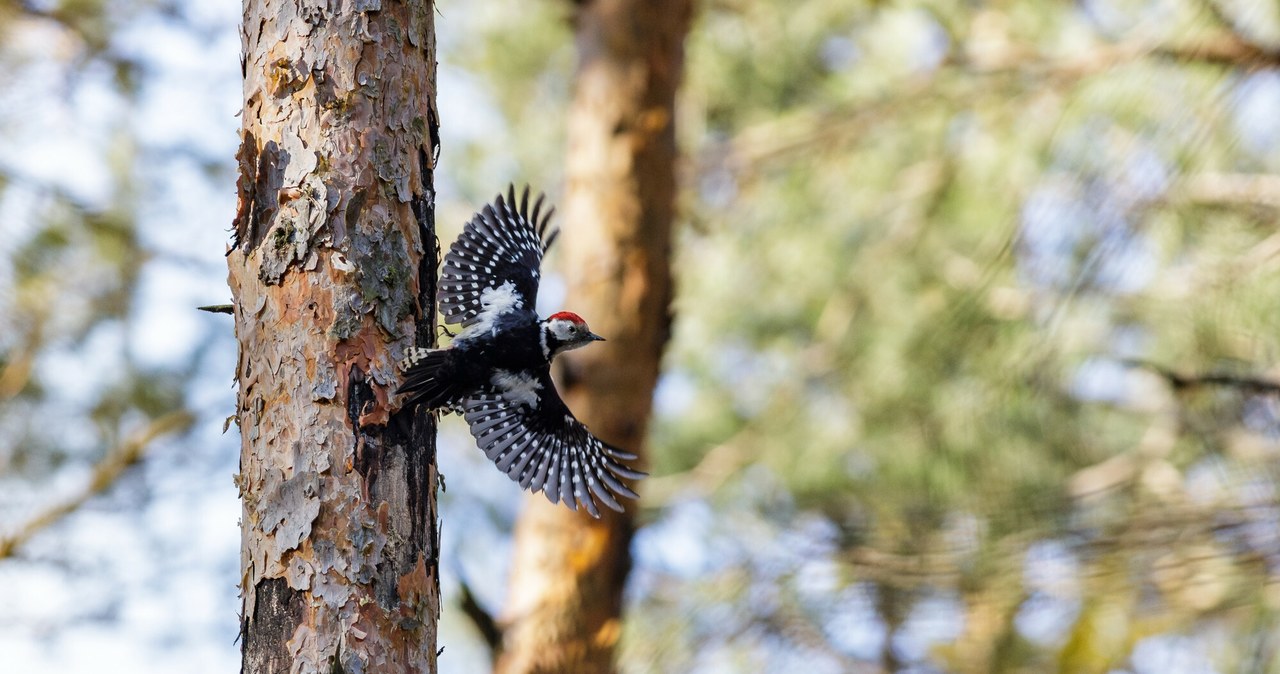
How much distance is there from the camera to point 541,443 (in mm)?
3193

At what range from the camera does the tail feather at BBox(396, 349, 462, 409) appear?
2.31 metres

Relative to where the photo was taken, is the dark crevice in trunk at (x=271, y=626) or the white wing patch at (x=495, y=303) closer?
the dark crevice in trunk at (x=271, y=626)

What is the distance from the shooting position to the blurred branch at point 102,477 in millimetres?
4008

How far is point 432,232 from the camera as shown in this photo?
2.46m

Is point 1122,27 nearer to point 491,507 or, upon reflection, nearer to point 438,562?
point 438,562

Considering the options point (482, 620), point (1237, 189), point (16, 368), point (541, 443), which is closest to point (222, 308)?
point (541, 443)

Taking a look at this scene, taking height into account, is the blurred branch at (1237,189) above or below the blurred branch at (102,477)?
above

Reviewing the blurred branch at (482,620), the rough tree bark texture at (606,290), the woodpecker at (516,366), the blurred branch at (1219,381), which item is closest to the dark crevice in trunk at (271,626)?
the woodpecker at (516,366)

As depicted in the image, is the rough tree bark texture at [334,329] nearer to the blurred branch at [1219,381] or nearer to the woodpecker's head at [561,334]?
the woodpecker's head at [561,334]

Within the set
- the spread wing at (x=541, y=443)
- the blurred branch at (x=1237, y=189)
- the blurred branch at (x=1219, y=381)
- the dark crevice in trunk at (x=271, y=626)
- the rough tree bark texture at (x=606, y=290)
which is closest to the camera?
the dark crevice in trunk at (x=271, y=626)

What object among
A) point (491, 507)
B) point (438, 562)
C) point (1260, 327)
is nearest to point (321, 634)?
point (438, 562)

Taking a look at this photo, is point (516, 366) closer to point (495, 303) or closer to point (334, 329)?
point (495, 303)

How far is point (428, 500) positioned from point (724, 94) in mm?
5749

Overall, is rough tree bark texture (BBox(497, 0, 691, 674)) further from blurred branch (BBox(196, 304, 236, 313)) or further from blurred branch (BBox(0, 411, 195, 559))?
blurred branch (BBox(196, 304, 236, 313))
